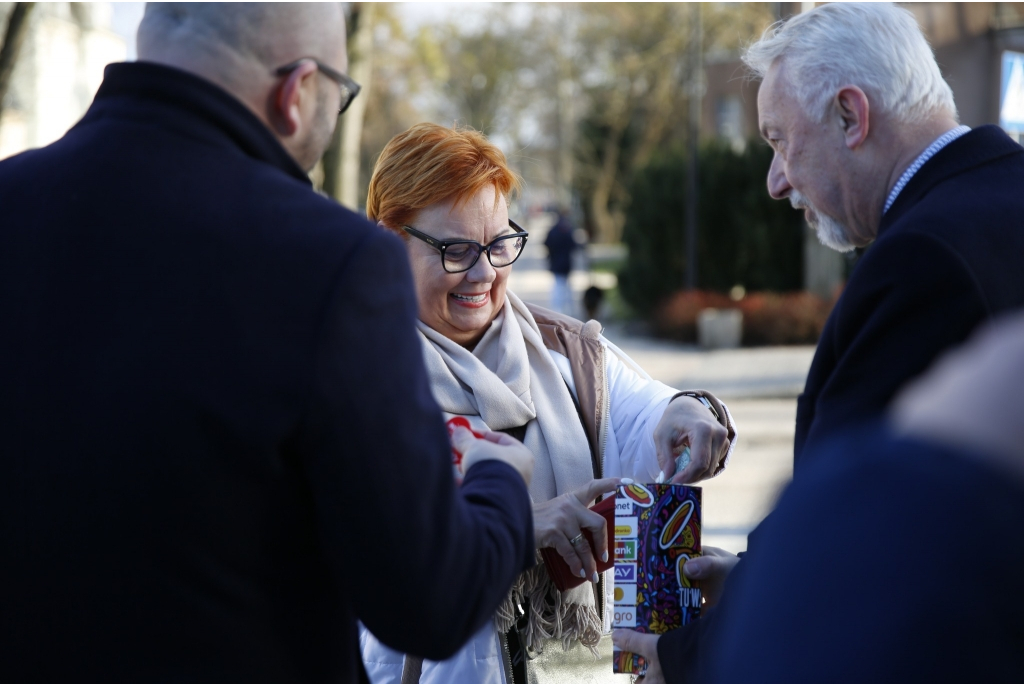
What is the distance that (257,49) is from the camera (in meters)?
1.49

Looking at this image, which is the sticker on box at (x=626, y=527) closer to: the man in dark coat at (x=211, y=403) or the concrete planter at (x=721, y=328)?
the man in dark coat at (x=211, y=403)

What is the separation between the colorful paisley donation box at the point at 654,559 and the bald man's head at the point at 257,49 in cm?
104

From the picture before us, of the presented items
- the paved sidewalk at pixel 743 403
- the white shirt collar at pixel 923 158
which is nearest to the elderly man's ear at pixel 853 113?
the white shirt collar at pixel 923 158

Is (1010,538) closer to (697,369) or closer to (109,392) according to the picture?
(109,392)

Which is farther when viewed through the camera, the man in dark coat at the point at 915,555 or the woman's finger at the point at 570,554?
the woman's finger at the point at 570,554

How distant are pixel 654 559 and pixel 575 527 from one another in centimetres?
35

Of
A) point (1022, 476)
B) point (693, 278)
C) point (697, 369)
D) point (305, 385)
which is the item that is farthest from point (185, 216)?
point (693, 278)

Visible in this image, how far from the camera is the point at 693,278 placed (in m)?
17.0

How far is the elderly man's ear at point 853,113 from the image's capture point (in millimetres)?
2072

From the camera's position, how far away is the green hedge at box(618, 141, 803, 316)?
16531 mm

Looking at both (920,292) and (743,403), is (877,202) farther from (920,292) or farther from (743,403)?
(743,403)

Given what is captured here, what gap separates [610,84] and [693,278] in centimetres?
2396

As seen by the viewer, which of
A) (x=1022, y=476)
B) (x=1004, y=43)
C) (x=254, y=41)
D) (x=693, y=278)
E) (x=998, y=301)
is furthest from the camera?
(x=693, y=278)

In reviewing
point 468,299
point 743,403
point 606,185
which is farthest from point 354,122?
point 606,185
